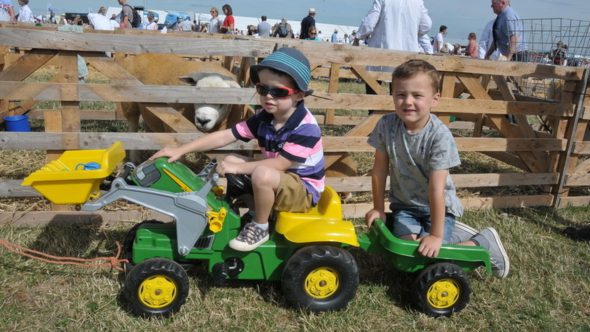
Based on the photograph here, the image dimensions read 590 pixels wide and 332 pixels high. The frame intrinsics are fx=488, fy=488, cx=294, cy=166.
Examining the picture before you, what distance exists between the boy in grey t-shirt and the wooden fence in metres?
1.12

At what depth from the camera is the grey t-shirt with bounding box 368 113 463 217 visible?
303 cm

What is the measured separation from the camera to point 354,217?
15.6ft

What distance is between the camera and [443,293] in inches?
121

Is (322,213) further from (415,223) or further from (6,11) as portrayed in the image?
(6,11)

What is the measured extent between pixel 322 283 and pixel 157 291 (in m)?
0.97

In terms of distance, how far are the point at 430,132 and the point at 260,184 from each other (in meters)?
1.15

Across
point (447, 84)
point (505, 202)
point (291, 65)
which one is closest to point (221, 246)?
point (291, 65)

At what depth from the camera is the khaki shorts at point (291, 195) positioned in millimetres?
2850

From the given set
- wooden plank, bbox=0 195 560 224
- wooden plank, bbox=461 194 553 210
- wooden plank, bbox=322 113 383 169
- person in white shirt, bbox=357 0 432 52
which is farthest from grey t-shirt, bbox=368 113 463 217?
person in white shirt, bbox=357 0 432 52

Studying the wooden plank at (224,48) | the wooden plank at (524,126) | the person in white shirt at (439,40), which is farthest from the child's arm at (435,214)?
the person in white shirt at (439,40)

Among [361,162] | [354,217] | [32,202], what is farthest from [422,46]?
[32,202]

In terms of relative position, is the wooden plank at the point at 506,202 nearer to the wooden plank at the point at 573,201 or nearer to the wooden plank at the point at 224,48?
the wooden plank at the point at 573,201

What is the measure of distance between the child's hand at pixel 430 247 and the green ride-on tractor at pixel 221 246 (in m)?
0.07

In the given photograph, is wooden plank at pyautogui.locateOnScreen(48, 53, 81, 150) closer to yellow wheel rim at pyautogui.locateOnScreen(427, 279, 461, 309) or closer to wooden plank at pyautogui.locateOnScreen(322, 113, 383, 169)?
wooden plank at pyautogui.locateOnScreen(322, 113, 383, 169)
